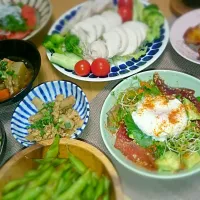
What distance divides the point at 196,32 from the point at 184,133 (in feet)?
2.06

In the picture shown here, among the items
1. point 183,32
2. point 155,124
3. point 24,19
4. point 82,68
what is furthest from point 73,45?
point 155,124

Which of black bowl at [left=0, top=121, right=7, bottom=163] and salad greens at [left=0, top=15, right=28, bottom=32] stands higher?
salad greens at [left=0, top=15, right=28, bottom=32]

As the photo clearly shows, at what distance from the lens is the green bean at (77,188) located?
3.74 ft

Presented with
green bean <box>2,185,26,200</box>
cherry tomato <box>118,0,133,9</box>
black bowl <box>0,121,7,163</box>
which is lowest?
black bowl <box>0,121,7,163</box>

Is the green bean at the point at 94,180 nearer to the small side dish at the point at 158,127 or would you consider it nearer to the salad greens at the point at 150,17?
the small side dish at the point at 158,127

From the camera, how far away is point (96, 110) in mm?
1660

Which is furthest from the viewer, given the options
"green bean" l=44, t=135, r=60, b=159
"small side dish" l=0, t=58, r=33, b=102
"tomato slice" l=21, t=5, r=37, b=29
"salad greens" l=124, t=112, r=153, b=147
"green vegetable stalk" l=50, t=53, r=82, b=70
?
"tomato slice" l=21, t=5, r=37, b=29

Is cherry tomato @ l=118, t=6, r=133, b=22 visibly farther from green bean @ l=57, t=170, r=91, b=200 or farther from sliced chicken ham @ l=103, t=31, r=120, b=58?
green bean @ l=57, t=170, r=91, b=200

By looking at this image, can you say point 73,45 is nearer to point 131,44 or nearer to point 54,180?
point 131,44

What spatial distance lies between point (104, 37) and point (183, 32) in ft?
1.33

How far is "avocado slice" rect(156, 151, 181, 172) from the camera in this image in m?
1.30

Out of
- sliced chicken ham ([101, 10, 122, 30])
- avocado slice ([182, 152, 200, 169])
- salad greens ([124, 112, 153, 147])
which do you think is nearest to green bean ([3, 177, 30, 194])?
salad greens ([124, 112, 153, 147])

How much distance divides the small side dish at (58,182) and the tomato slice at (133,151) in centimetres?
20

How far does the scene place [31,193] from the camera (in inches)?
45.4
